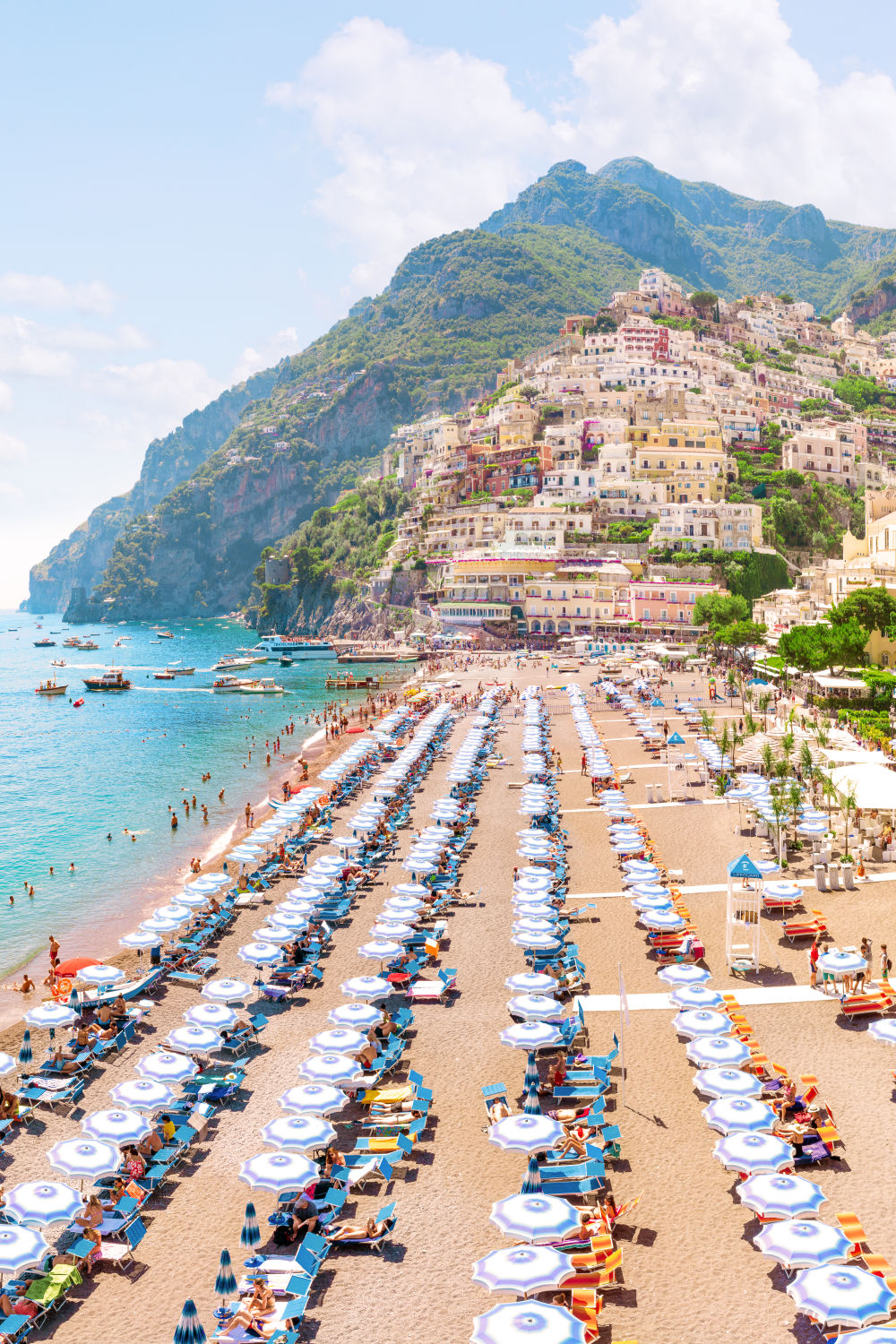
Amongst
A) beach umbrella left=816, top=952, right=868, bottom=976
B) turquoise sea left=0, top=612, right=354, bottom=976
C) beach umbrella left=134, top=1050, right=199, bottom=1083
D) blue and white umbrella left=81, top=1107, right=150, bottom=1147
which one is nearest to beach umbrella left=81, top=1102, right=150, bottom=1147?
blue and white umbrella left=81, top=1107, right=150, bottom=1147

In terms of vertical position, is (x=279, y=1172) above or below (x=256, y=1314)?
above

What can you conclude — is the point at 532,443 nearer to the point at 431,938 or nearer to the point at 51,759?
the point at 51,759

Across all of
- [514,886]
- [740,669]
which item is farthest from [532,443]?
[514,886]

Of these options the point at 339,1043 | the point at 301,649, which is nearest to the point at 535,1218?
the point at 339,1043

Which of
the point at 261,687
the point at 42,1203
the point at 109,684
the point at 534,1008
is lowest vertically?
the point at 42,1203

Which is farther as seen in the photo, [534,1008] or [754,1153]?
[534,1008]

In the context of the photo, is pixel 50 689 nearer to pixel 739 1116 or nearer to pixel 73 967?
pixel 73 967

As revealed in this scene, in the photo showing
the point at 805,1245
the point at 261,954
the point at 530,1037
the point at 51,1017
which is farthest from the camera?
the point at 261,954

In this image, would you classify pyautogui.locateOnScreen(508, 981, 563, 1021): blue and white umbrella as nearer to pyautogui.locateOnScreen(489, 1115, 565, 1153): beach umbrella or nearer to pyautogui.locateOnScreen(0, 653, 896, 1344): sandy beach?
pyautogui.locateOnScreen(0, 653, 896, 1344): sandy beach
